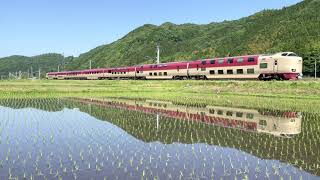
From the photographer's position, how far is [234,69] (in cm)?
4831

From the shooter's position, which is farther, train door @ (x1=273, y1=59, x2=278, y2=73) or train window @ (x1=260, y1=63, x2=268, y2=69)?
train window @ (x1=260, y1=63, x2=268, y2=69)

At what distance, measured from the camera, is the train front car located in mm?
42344

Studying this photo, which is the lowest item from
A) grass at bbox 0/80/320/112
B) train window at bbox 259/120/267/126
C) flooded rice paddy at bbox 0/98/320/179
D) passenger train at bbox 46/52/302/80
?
flooded rice paddy at bbox 0/98/320/179

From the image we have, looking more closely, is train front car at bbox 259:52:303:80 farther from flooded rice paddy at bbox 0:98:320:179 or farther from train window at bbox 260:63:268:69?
flooded rice paddy at bbox 0:98:320:179

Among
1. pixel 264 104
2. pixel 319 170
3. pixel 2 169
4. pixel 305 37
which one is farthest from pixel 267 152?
pixel 305 37

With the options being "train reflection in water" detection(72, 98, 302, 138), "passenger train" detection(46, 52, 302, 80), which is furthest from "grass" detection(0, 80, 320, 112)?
"train reflection in water" detection(72, 98, 302, 138)

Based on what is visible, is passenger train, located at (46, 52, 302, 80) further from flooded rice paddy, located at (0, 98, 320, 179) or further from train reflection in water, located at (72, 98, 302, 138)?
flooded rice paddy, located at (0, 98, 320, 179)

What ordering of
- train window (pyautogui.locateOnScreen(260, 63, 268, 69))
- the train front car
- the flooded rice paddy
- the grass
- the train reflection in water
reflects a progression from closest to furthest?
1. the flooded rice paddy
2. the train reflection in water
3. the grass
4. the train front car
5. train window (pyautogui.locateOnScreen(260, 63, 268, 69))

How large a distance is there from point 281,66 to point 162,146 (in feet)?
101

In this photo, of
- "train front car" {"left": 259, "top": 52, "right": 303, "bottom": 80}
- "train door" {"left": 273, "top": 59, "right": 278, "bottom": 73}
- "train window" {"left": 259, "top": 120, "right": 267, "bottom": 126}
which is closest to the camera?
"train window" {"left": 259, "top": 120, "right": 267, "bottom": 126}

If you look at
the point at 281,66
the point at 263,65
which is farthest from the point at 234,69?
the point at 281,66

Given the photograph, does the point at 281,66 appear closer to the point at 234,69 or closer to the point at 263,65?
the point at 263,65

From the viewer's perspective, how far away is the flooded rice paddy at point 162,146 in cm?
1117

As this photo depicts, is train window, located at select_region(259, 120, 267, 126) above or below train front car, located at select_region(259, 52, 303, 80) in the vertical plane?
below
